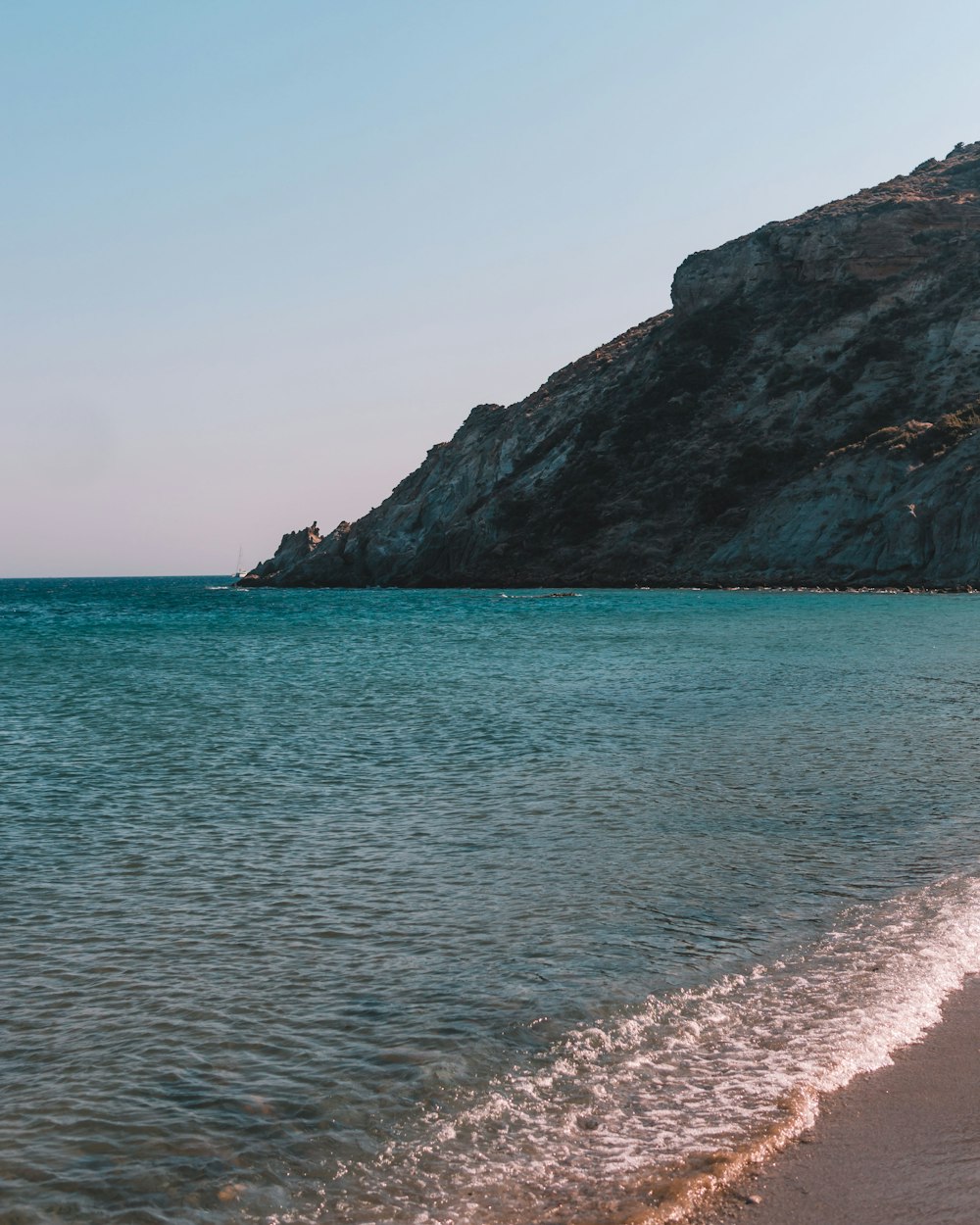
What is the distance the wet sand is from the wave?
15cm

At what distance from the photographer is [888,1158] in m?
5.75

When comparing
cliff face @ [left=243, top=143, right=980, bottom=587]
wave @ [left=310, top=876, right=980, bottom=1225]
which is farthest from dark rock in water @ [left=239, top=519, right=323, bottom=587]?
wave @ [left=310, top=876, right=980, bottom=1225]

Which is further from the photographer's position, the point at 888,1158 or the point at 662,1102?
the point at 662,1102

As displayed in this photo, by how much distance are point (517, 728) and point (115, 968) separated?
14011 mm

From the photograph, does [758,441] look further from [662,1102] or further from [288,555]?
[662,1102]

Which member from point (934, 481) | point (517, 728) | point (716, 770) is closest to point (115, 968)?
point (716, 770)

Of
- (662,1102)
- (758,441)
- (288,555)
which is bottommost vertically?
(662,1102)

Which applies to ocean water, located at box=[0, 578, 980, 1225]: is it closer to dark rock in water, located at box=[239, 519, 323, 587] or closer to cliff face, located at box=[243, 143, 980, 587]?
cliff face, located at box=[243, 143, 980, 587]

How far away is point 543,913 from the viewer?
10.5m

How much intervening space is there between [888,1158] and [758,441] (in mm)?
104045

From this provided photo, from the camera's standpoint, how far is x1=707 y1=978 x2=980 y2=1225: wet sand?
5.27 m

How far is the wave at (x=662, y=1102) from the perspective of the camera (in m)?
5.62

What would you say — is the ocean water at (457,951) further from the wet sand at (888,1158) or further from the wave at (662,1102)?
the wet sand at (888,1158)

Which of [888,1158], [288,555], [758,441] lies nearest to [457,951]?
[888,1158]
